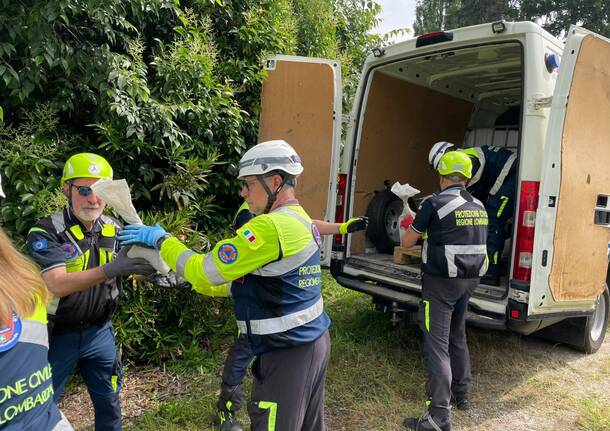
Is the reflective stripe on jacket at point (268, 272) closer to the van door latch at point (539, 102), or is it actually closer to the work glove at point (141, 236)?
the work glove at point (141, 236)

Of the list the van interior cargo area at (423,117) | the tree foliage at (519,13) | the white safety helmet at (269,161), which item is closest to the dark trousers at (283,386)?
the white safety helmet at (269,161)

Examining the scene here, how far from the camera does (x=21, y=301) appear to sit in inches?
45.1

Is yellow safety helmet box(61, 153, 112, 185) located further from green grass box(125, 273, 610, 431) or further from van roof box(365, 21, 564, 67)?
→ van roof box(365, 21, 564, 67)

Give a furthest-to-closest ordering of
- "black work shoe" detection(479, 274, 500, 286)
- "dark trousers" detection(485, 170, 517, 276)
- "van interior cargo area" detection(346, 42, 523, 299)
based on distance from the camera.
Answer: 1. "van interior cargo area" detection(346, 42, 523, 299)
2. "dark trousers" detection(485, 170, 517, 276)
3. "black work shoe" detection(479, 274, 500, 286)

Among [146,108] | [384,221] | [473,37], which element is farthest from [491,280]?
[146,108]

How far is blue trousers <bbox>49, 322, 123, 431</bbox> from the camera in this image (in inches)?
87.0

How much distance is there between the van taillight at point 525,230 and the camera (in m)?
3.05

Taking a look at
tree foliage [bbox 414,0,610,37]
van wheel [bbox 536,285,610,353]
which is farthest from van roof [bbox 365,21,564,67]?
tree foliage [bbox 414,0,610,37]

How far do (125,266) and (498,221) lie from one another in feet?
10.4

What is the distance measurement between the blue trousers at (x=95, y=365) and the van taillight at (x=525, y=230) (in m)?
2.53

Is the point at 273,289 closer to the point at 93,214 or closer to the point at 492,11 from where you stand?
the point at 93,214

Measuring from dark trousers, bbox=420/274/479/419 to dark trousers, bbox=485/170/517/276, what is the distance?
32.7 inches

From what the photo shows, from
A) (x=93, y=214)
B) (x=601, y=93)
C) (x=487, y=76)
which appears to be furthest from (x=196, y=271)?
(x=487, y=76)

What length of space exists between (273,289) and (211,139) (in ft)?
8.00
